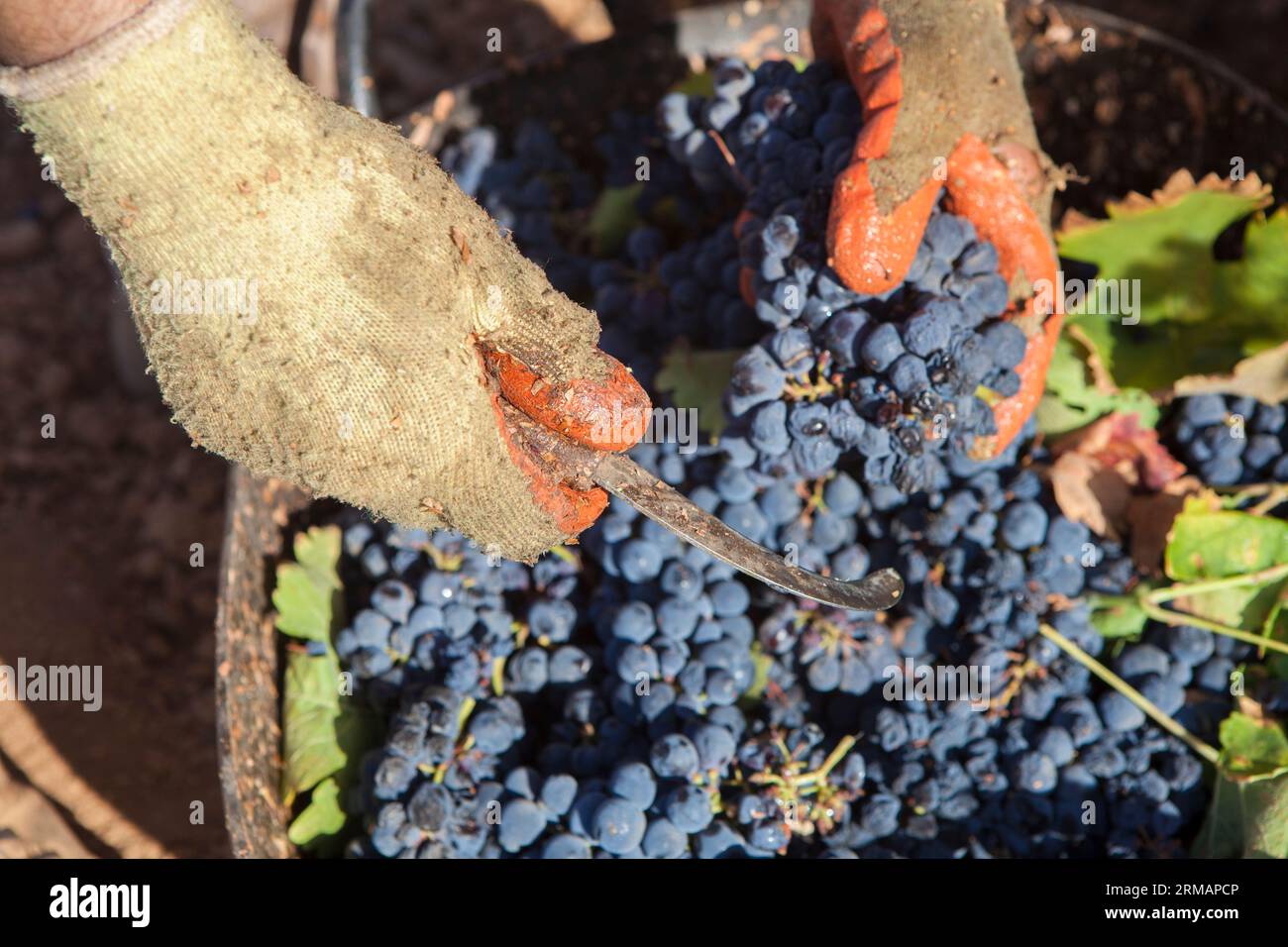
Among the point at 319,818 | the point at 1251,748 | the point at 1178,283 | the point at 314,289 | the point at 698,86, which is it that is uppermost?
the point at 698,86

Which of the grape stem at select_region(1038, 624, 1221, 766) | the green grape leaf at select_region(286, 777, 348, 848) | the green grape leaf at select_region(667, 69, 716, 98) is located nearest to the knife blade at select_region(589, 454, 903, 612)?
the grape stem at select_region(1038, 624, 1221, 766)

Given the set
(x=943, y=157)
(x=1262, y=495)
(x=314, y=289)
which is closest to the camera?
(x=314, y=289)

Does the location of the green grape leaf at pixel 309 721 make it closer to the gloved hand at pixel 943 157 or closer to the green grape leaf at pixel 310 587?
the green grape leaf at pixel 310 587

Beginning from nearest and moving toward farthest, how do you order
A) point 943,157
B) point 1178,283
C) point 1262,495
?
point 943,157 < point 1262,495 < point 1178,283

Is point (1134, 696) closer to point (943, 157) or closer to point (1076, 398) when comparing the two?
point (1076, 398)

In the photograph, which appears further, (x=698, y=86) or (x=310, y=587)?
(x=698, y=86)

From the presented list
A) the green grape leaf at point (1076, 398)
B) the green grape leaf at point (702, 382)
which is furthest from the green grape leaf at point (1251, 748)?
the green grape leaf at point (702, 382)

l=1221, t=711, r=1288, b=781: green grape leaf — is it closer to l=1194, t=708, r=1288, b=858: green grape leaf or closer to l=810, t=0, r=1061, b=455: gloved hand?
l=1194, t=708, r=1288, b=858: green grape leaf

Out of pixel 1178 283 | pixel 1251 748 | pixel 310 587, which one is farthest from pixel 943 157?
pixel 310 587
